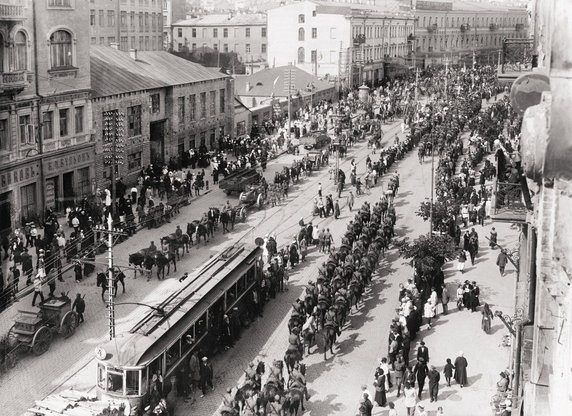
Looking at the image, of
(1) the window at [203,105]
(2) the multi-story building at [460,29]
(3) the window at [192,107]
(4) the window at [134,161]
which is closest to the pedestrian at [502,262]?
(4) the window at [134,161]

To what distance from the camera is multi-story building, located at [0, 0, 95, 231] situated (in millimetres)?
36906

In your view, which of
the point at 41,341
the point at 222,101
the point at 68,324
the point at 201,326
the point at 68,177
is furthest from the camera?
the point at 222,101

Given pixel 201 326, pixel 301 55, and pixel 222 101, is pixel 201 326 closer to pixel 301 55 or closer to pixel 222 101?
pixel 222 101

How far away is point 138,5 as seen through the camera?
334 feet

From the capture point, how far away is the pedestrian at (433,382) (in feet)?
72.2

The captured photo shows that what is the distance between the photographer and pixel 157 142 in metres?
53.3

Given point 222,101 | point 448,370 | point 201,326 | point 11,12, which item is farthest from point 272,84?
point 448,370

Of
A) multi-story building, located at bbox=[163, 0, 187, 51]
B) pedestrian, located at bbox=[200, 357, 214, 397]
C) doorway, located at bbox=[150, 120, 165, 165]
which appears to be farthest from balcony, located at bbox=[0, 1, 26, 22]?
multi-story building, located at bbox=[163, 0, 187, 51]

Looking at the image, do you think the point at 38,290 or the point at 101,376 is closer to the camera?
the point at 101,376

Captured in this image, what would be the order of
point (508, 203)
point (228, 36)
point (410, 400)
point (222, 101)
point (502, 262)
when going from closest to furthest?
point (508, 203) → point (410, 400) → point (502, 262) → point (222, 101) → point (228, 36)

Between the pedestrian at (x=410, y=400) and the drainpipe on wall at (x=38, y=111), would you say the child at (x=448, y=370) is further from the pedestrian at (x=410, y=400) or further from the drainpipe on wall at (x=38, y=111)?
the drainpipe on wall at (x=38, y=111)

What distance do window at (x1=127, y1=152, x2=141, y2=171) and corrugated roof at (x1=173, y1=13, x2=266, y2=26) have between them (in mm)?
73402

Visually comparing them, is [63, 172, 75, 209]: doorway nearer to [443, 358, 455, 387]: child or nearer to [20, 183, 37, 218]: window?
[20, 183, 37, 218]: window

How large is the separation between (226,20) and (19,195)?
289 feet
